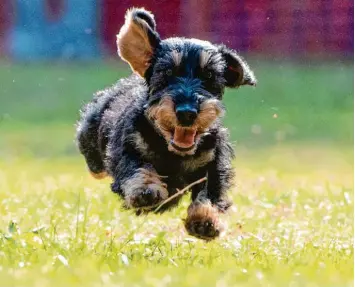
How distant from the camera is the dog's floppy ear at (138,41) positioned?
22.2 ft

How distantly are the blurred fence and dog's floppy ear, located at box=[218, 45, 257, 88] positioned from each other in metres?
3.74

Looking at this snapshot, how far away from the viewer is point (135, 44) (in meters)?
6.82

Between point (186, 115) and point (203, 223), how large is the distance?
2.06 feet

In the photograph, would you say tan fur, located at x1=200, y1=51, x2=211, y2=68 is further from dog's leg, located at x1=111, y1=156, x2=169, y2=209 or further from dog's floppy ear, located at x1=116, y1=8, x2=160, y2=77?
dog's leg, located at x1=111, y1=156, x2=169, y2=209

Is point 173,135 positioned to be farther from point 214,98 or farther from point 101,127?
point 101,127

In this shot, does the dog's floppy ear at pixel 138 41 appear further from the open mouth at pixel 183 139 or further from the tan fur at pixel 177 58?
the open mouth at pixel 183 139

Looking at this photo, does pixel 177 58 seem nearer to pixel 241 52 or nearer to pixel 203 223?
pixel 203 223

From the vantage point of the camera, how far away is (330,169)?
39.1 feet

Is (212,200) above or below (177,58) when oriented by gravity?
below

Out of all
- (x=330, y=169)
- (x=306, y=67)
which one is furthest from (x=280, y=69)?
(x=330, y=169)

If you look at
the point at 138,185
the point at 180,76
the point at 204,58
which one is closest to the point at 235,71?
the point at 204,58

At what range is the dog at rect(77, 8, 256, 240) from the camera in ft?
20.7

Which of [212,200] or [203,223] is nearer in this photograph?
[203,223]

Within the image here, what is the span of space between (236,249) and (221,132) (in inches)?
32.9
